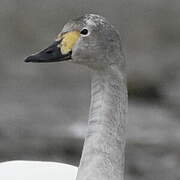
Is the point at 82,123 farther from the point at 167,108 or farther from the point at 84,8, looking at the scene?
the point at 84,8

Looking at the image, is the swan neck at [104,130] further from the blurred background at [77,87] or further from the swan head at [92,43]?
the blurred background at [77,87]

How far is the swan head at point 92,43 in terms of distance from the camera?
374cm

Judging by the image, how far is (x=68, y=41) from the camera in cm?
379

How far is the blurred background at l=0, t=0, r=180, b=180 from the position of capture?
6.49 meters

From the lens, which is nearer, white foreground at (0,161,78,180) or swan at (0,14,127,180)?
swan at (0,14,127,180)

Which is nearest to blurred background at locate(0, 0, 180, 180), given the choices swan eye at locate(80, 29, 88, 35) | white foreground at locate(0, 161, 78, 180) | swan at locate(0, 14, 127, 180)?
white foreground at locate(0, 161, 78, 180)

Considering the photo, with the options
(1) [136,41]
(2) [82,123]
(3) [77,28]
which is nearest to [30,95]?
(2) [82,123]

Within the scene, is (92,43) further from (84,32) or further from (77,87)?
(77,87)

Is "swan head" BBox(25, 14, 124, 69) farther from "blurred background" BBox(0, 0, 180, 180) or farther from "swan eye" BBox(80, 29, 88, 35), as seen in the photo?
"blurred background" BBox(0, 0, 180, 180)

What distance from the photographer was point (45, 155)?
641 centimetres

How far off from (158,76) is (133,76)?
0.21m

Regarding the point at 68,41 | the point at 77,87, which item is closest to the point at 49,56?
the point at 68,41

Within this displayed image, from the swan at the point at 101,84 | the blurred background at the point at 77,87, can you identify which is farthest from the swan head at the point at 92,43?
the blurred background at the point at 77,87

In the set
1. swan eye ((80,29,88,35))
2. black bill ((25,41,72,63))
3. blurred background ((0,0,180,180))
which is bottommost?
black bill ((25,41,72,63))
